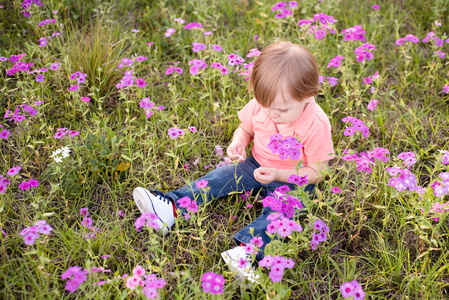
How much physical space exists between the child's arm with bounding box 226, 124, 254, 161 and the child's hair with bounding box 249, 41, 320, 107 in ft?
1.35

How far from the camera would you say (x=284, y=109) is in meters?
2.37

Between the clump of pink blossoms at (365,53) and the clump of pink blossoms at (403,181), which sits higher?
the clump of pink blossoms at (365,53)

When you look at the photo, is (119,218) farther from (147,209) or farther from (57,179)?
(57,179)

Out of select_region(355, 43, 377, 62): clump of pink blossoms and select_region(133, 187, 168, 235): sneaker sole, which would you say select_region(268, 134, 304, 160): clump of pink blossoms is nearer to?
Answer: select_region(133, 187, 168, 235): sneaker sole

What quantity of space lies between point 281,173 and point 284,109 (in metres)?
0.41

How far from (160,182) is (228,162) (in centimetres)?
49

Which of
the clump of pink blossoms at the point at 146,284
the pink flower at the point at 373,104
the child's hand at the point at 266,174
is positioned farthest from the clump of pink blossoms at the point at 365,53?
the clump of pink blossoms at the point at 146,284

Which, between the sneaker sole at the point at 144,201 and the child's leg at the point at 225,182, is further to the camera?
the child's leg at the point at 225,182

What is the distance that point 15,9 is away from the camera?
3.83 m

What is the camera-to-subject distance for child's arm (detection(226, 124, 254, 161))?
8.58 ft

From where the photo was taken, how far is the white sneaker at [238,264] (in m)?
2.05

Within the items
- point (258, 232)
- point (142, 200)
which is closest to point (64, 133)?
point (142, 200)

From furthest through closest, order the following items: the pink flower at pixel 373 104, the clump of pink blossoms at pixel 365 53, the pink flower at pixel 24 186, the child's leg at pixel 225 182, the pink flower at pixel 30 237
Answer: the clump of pink blossoms at pixel 365 53 → the pink flower at pixel 373 104 → the child's leg at pixel 225 182 → the pink flower at pixel 24 186 → the pink flower at pixel 30 237

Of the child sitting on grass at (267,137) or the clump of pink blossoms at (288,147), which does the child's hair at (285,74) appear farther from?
the clump of pink blossoms at (288,147)
